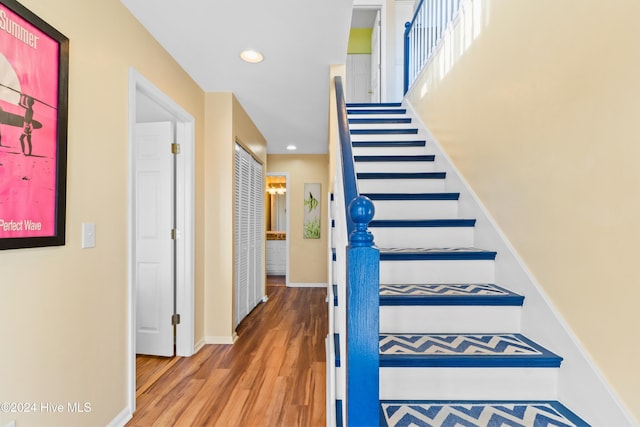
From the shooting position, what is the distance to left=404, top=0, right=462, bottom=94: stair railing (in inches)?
105

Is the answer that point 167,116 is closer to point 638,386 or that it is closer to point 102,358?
point 102,358

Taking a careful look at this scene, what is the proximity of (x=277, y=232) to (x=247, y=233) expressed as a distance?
3008mm

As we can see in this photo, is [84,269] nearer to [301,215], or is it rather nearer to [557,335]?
[557,335]

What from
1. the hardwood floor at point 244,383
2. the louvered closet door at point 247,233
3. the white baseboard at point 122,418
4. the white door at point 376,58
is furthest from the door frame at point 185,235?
the white door at point 376,58

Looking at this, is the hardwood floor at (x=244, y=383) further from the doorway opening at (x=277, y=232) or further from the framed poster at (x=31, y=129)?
the doorway opening at (x=277, y=232)

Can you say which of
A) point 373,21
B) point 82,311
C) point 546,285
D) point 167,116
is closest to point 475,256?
point 546,285

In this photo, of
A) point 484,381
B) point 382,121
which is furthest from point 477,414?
point 382,121

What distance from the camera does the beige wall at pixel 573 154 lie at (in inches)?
40.2

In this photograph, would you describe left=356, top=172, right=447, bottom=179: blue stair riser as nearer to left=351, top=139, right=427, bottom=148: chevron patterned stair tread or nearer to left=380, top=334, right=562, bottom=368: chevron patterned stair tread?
left=351, top=139, right=427, bottom=148: chevron patterned stair tread

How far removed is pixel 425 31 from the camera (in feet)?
10.7

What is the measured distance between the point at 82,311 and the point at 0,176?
0.73m

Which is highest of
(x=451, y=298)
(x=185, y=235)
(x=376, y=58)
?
(x=376, y=58)

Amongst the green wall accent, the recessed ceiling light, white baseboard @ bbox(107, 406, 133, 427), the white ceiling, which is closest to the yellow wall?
the white ceiling

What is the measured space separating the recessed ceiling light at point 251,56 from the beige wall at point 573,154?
1.55m
